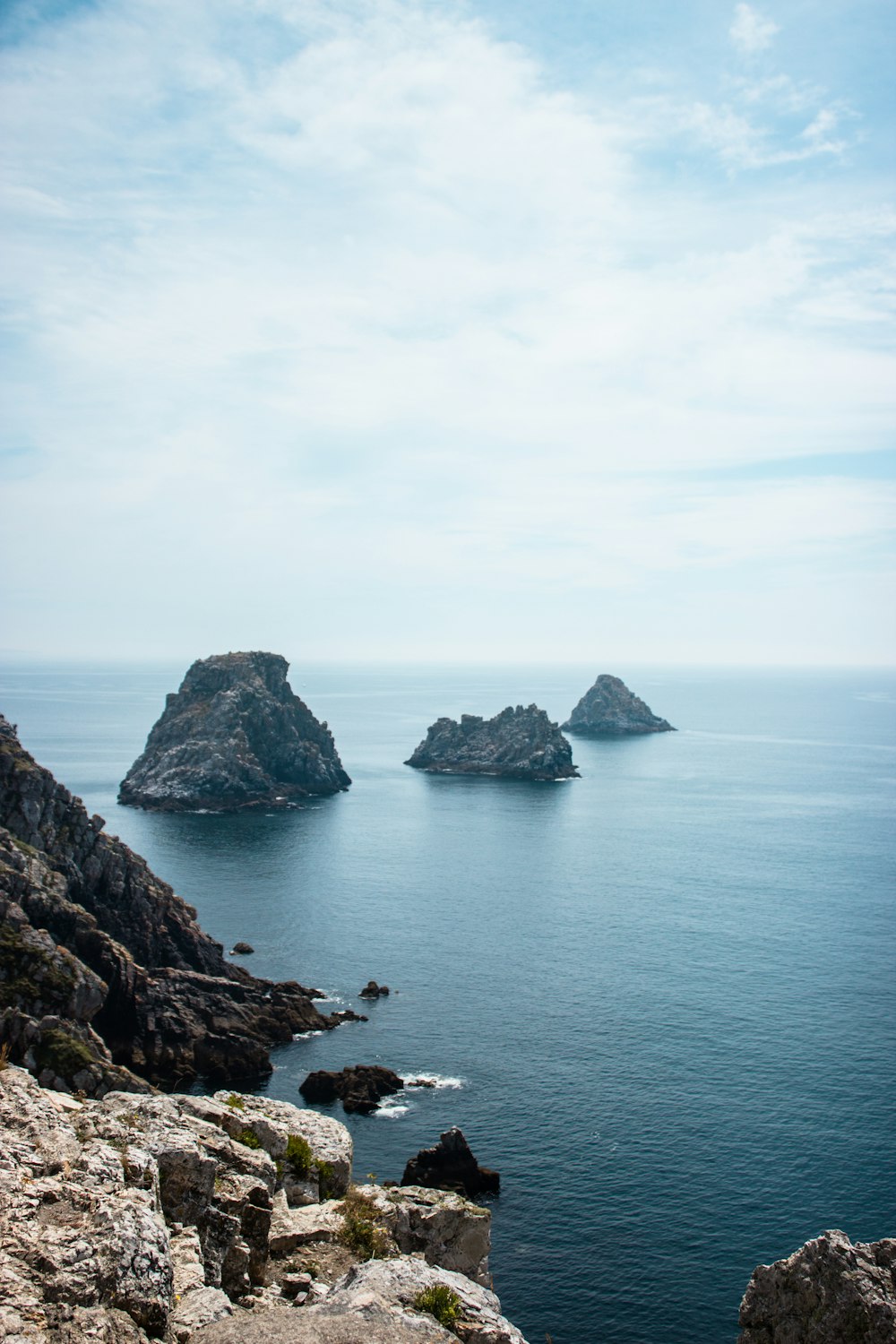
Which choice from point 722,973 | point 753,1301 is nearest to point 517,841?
point 722,973

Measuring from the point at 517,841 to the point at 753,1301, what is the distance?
157 metres

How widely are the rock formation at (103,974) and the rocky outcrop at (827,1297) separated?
5293 cm

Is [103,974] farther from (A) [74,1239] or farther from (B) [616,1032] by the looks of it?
(A) [74,1239]

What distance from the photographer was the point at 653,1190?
65.6 meters

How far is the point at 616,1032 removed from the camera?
92.4 metres

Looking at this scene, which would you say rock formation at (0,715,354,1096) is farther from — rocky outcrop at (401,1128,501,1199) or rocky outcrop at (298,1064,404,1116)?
rocky outcrop at (401,1128,501,1199)

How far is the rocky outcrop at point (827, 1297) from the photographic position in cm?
2506

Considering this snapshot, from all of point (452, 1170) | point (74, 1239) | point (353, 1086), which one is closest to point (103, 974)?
point (353, 1086)

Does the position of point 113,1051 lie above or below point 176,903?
below

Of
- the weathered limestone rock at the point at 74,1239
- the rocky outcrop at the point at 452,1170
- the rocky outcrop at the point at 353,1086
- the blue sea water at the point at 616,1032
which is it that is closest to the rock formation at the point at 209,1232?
the weathered limestone rock at the point at 74,1239

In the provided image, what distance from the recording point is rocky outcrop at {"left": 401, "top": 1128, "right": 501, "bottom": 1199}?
214 ft

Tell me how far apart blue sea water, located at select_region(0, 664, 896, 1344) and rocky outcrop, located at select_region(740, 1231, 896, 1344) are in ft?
102

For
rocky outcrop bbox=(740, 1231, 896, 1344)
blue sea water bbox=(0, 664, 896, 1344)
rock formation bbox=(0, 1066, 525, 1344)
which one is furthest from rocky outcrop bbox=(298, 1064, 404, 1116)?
rocky outcrop bbox=(740, 1231, 896, 1344)

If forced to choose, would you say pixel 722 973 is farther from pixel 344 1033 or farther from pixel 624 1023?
pixel 344 1033
